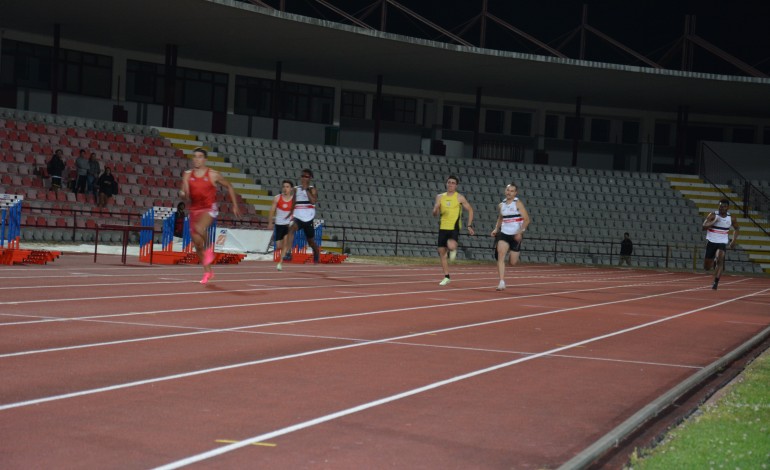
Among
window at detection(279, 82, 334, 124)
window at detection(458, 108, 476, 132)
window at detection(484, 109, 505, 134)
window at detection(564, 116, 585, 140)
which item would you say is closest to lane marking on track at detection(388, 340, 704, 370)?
window at detection(279, 82, 334, 124)

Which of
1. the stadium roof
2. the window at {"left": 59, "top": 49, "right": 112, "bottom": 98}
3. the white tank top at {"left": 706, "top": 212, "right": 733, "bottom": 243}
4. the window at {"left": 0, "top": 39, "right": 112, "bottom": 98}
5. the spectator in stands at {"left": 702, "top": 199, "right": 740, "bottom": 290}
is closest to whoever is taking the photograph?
the spectator in stands at {"left": 702, "top": 199, "right": 740, "bottom": 290}

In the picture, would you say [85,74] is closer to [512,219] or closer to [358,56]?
[358,56]

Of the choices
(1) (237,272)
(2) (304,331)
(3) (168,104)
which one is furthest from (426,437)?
(3) (168,104)

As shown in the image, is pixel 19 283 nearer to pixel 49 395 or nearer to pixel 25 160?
pixel 49 395

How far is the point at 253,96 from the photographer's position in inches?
1868

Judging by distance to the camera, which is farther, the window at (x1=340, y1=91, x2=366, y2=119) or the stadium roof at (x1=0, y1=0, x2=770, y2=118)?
the window at (x1=340, y1=91, x2=366, y2=119)

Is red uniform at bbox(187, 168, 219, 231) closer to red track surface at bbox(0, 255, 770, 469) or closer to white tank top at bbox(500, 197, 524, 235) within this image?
red track surface at bbox(0, 255, 770, 469)

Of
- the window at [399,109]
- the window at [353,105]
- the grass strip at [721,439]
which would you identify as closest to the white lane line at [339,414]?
the grass strip at [721,439]

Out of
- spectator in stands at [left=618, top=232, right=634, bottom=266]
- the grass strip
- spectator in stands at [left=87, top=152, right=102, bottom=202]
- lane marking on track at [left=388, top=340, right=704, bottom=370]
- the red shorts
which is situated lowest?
lane marking on track at [left=388, top=340, right=704, bottom=370]

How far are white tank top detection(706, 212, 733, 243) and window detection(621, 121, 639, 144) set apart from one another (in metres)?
33.4

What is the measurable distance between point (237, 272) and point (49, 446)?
15273mm

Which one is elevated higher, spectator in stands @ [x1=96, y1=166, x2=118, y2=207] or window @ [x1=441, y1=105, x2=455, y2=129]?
window @ [x1=441, y1=105, x2=455, y2=129]

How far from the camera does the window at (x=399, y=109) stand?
2034 inches

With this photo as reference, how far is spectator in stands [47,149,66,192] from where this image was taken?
30453 millimetres
